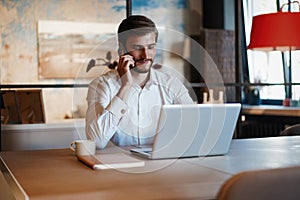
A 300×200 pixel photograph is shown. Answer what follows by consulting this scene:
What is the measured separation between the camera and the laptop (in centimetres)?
164

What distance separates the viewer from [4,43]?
20.5ft

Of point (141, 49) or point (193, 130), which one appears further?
point (141, 49)

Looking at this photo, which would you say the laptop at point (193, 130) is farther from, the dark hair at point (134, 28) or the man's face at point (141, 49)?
the dark hair at point (134, 28)

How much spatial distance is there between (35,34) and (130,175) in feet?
17.7

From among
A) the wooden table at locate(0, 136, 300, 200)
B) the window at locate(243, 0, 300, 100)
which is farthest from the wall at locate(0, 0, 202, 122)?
the wooden table at locate(0, 136, 300, 200)

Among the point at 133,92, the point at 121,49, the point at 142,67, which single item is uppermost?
the point at 121,49

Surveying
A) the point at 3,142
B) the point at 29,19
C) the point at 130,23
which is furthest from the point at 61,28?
the point at 130,23

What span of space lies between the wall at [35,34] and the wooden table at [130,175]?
14.1 feet

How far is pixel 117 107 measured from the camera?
2.12m

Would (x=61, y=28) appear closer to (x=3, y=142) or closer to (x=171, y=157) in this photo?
(x=3, y=142)

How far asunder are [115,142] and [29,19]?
4555mm

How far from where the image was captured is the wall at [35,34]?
6.29 meters

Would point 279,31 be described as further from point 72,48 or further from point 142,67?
point 72,48

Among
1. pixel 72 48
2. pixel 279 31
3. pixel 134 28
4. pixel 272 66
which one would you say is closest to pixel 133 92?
pixel 134 28
